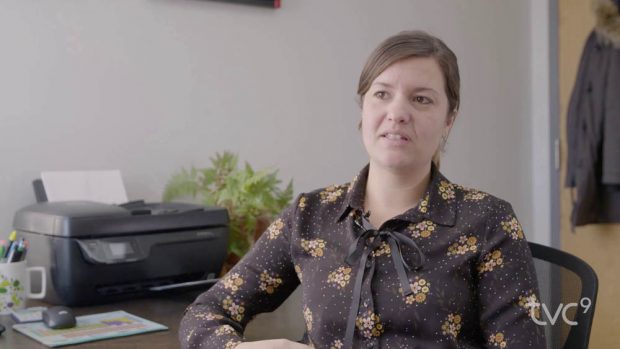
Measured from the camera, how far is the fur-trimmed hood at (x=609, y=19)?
2.80 metres

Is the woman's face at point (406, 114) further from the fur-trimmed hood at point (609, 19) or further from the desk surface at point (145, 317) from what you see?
the fur-trimmed hood at point (609, 19)

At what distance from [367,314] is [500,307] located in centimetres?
20

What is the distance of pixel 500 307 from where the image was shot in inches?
41.0

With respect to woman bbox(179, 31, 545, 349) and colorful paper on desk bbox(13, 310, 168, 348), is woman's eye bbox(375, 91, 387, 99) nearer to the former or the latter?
woman bbox(179, 31, 545, 349)

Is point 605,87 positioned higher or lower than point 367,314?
higher

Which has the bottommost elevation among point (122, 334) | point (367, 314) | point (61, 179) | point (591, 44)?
point (122, 334)

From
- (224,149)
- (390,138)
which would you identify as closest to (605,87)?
(224,149)

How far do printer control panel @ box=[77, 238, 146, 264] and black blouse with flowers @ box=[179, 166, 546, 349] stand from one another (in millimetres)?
371

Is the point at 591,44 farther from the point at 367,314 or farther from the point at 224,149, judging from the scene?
the point at 367,314

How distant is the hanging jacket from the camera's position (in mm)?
2785

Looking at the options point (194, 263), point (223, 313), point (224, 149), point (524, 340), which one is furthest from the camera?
point (224, 149)

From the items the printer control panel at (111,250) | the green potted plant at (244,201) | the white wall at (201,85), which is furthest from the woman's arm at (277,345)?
the white wall at (201,85)

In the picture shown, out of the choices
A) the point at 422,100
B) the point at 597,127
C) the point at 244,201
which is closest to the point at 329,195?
the point at 422,100

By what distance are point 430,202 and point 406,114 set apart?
0.50 feet
